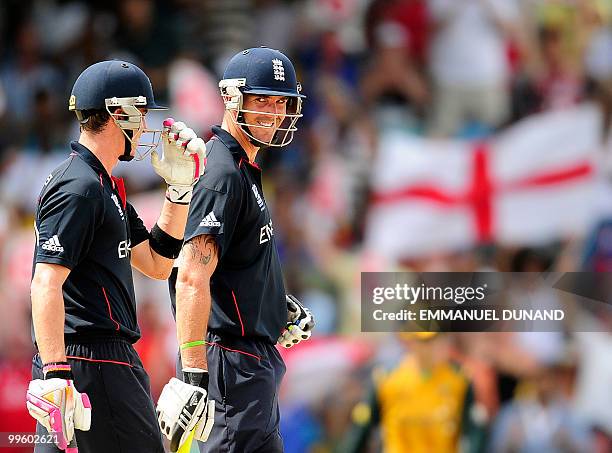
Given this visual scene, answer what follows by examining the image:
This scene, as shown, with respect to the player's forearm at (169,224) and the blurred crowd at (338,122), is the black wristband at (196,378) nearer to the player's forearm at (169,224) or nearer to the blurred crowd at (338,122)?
the player's forearm at (169,224)

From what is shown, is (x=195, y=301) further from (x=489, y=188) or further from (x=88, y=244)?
(x=489, y=188)

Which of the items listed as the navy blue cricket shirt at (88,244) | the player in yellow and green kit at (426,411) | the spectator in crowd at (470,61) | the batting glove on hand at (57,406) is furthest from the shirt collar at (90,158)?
the spectator in crowd at (470,61)

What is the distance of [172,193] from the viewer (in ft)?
18.3

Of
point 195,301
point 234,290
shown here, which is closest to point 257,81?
point 234,290

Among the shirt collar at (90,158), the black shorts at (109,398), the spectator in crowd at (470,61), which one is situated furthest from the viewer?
the spectator in crowd at (470,61)

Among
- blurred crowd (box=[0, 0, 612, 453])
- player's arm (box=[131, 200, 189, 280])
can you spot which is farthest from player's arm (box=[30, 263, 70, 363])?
blurred crowd (box=[0, 0, 612, 453])

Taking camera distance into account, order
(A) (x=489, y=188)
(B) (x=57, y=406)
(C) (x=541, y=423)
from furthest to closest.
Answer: (A) (x=489, y=188) < (C) (x=541, y=423) < (B) (x=57, y=406)

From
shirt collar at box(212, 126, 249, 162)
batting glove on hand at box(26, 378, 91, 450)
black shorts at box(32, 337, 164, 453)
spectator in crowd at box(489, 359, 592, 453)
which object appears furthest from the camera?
spectator in crowd at box(489, 359, 592, 453)

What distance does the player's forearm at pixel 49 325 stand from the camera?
4.86 meters

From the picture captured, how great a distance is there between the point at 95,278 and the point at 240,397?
2.96ft

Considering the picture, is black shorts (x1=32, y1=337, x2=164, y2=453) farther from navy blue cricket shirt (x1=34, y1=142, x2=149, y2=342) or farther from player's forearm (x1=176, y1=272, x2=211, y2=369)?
player's forearm (x1=176, y1=272, x2=211, y2=369)

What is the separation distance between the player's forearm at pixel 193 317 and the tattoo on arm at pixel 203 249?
0.28 feet

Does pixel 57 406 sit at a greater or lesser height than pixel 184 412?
greater

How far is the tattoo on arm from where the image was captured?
556cm
